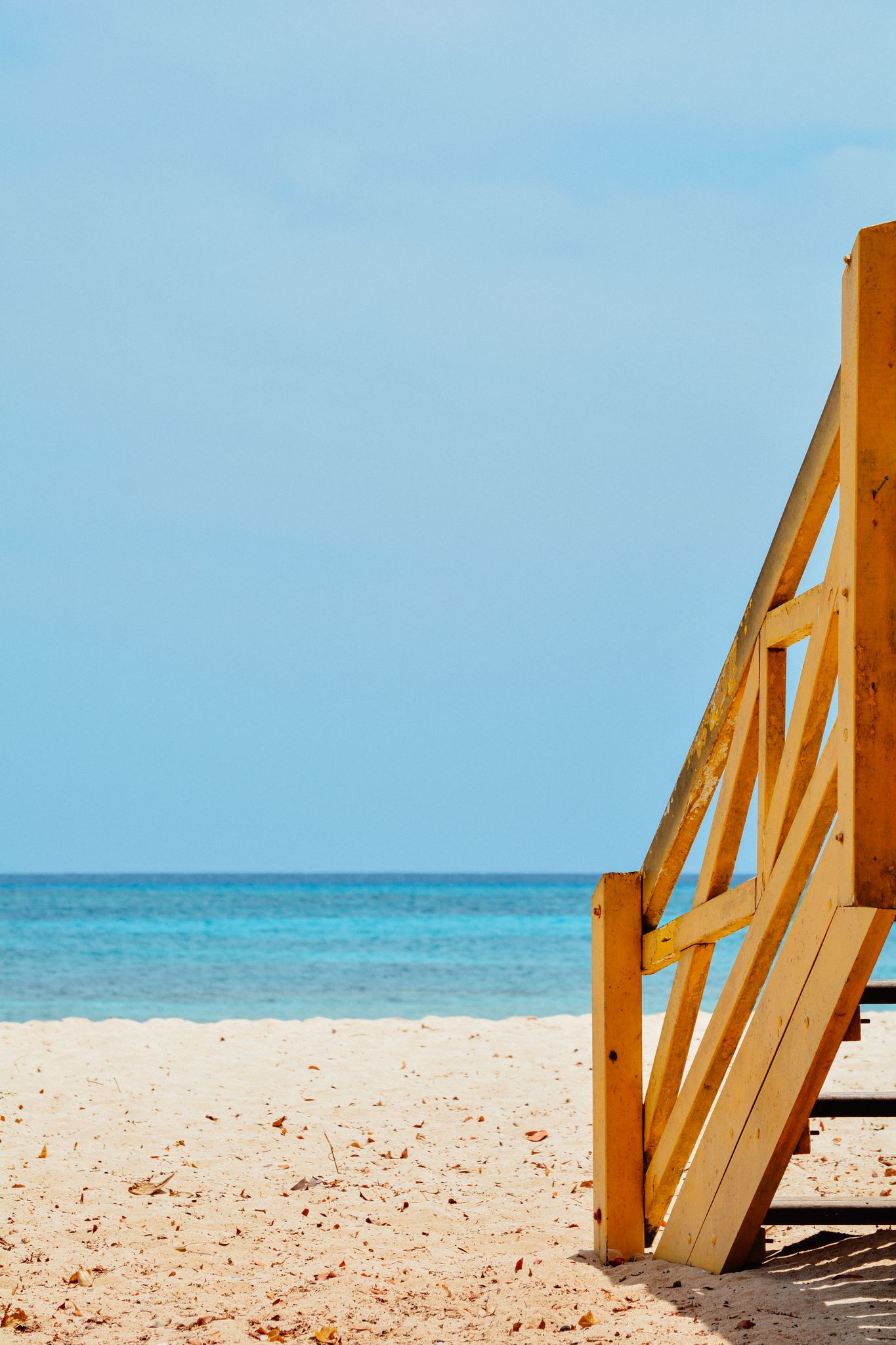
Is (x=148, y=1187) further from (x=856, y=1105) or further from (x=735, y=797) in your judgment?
(x=735, y=797)

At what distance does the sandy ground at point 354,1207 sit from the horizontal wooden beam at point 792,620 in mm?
1693

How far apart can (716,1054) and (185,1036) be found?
6648mm

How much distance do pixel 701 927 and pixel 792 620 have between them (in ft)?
3.03

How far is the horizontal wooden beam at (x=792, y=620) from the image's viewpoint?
9.07 feet

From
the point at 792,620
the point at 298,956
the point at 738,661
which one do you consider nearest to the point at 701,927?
the point at 738,661

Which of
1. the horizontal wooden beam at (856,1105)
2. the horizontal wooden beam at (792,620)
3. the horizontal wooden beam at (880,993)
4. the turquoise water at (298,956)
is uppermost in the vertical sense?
the turquoise water at (298,956)

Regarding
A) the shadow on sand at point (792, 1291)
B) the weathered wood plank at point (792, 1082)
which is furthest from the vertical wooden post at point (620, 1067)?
the weathered wood plank at point (792, 1082)

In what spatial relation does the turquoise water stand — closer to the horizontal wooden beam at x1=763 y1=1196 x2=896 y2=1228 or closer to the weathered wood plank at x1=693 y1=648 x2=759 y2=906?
the horizontal wooden beam at x1=763 y1=1196 x2=896 y2=1228

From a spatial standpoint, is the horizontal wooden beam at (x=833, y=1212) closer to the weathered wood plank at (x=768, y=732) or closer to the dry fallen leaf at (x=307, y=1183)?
the weathered wood plank at (x=768, y=732)

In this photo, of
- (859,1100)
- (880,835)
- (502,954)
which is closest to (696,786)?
(859,1100)

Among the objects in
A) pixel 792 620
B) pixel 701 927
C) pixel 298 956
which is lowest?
pixel 701 927

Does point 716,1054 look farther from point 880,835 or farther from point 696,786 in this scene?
point 880,835

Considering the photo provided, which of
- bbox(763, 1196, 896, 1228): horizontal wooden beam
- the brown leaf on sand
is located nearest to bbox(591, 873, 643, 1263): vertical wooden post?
bbox(763, 1196, 896, 1228): horizontal wooden beam

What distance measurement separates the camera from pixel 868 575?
216cm
